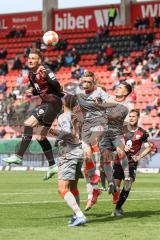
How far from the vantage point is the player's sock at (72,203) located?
11.6 metres

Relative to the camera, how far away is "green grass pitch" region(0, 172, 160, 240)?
35.2 ft

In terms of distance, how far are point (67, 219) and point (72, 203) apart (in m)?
1.15

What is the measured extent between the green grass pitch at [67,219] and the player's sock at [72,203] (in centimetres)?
22

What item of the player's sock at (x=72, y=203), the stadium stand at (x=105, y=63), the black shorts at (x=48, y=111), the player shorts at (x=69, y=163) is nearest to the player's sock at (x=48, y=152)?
the black shorts at (x=48, y=111)

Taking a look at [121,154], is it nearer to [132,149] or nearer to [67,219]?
[132,149]

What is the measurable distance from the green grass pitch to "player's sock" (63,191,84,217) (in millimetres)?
220

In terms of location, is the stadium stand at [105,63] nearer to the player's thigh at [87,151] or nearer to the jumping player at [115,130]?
the player's thigh at [87,151]

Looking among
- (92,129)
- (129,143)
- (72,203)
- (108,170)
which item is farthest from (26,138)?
(72,203)

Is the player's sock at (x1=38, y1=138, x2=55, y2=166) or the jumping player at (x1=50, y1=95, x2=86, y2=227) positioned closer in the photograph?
the jumping player at (x1=50, y1=95, x2=86, y2=227)

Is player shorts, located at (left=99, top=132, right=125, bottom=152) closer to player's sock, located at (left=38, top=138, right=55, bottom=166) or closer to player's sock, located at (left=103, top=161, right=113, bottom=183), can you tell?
player's sock, located at (left=103, top=161, right=113, bottom=183)

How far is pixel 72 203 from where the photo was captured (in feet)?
38.3

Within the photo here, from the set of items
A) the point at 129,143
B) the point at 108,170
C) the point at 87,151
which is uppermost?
the point at 129,143

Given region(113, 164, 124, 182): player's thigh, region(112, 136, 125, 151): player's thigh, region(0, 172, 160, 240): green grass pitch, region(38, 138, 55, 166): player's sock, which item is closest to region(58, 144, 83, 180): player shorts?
region(0, 172, 160, 240): green grass pitch

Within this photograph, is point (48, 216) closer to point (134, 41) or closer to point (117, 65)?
point (117, 65)
